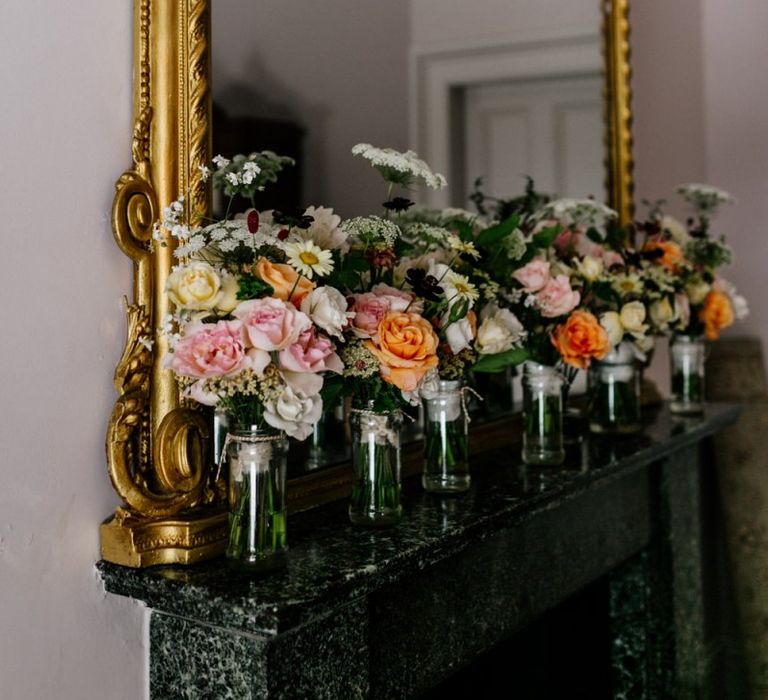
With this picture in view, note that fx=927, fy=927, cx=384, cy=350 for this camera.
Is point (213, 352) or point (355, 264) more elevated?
point (355, 264)

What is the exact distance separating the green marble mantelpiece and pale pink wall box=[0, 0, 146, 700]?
0.26 feet

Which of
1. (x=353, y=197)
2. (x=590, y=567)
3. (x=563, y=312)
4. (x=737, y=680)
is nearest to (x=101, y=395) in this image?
(x=353, y=197)

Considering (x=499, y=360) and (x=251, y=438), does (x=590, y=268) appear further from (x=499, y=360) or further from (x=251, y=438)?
(x=251, y=438)

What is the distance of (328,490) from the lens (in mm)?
1547

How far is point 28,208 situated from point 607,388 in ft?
4.78

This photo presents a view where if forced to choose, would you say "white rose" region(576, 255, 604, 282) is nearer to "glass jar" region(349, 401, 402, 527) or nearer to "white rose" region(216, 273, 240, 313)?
"glass jar" region(349, 401, 402, 527)

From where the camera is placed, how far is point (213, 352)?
1.12m

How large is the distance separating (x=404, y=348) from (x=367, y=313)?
8 centimetres

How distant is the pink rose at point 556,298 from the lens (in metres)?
1.79

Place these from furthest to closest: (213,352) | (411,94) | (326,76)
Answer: (411,94) → (326,76) → (213,352)

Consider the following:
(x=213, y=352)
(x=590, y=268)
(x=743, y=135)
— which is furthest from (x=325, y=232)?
(x=743, y=135)

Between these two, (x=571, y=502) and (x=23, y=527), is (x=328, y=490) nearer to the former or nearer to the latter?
(x=23, y=527)

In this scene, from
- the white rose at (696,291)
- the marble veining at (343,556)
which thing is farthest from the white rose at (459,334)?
the white rose at (696,291)

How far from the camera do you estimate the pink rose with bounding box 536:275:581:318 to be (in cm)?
179
